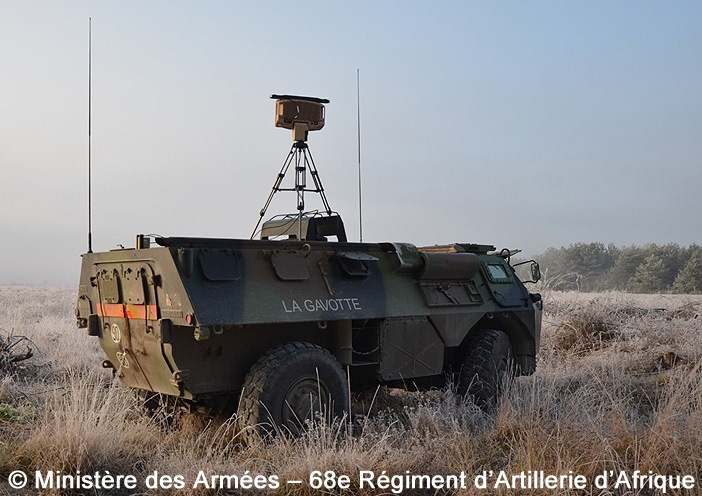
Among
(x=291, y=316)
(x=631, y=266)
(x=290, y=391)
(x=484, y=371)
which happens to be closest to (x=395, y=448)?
(x=290, y=391)

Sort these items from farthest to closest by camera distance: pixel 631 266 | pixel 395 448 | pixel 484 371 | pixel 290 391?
pixel 631 266, pixel 484 371, pixel 290 391, pixel 395 448

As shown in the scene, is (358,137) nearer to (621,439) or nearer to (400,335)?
(400,335)

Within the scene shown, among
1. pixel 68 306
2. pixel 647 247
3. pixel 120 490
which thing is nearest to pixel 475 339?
pixel 120 490

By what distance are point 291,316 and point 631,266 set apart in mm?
41664

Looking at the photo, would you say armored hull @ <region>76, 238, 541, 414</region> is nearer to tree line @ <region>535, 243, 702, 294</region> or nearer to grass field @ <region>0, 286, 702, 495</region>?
grass field @ <region>0, 286, 702, 495</region>

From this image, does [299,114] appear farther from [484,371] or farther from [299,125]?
[484,371]

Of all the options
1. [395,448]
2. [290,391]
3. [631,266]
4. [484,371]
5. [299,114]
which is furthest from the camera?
[631,266]

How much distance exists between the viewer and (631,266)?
43.8 m

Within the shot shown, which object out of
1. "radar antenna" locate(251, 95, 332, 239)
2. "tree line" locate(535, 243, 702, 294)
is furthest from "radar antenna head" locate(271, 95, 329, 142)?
"tree line" locate(535, 243, 702, 294)

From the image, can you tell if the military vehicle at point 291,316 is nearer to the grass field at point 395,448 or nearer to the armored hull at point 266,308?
the armored hull at point 266,308

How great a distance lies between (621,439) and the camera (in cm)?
549

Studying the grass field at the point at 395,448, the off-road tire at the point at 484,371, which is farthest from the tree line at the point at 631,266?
the grass field at the point at 395,448

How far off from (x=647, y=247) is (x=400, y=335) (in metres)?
41.3

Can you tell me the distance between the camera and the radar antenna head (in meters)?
8.19
